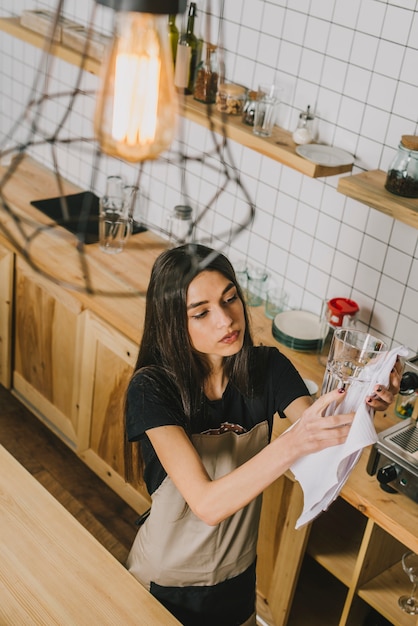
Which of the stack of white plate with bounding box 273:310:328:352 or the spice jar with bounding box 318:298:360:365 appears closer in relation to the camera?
the spice jar with bounding box 318:298:360:365

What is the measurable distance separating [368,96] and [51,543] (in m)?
1.72

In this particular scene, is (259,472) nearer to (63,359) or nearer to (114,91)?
(114,91)

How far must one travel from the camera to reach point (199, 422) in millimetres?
2012

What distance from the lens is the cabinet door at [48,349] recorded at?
11.0 ft

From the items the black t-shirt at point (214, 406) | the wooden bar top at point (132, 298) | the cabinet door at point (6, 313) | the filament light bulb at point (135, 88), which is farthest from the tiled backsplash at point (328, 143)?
the filament light bulb at point (135, 88)

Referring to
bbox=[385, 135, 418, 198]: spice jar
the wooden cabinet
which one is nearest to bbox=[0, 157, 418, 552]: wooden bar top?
the wooden cabinet

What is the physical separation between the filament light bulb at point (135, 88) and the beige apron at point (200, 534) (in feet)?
4.40

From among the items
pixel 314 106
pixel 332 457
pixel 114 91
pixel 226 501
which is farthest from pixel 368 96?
pixel 114 91

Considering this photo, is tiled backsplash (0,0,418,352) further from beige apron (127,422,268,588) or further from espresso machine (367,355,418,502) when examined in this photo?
beige apron (127,422,268,588)

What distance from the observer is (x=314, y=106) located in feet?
9.15

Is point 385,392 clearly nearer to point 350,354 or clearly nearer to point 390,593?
point 350,354

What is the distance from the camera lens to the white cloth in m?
1.56

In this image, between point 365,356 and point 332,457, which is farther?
point 365,356

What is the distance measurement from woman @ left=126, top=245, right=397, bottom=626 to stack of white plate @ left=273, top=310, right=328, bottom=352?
29.0 inches
